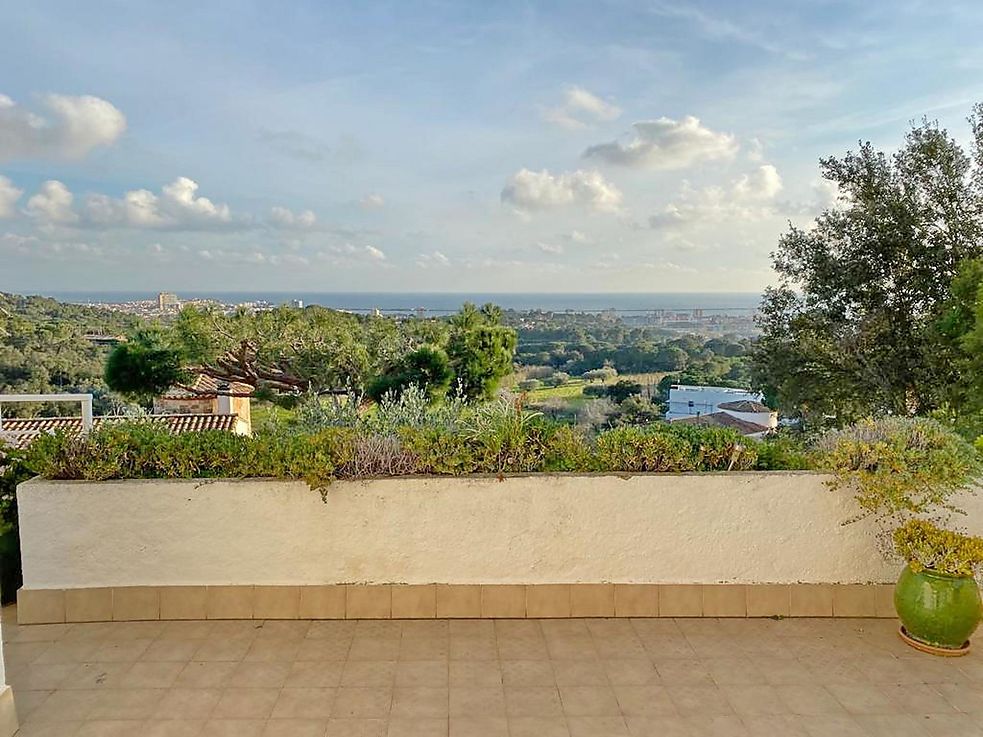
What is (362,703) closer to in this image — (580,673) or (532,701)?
(532,701)

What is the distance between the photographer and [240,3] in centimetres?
774

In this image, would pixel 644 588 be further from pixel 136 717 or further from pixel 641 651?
pixel 136 717

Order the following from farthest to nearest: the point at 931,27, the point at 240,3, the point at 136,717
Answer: the point at 931,27 → the point at 240,3 → the point at 136,717

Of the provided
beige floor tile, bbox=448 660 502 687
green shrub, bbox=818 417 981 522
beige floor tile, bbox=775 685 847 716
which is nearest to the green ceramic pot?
green shrub, bbox=818 417 981 522

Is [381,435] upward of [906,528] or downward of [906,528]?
upward

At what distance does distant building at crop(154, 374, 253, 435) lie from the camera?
1083 cm

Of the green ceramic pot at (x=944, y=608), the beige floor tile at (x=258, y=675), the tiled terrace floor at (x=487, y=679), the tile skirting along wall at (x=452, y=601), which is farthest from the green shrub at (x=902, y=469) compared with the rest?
the beige floor tile at (x=258, y=675)

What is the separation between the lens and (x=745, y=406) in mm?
12133

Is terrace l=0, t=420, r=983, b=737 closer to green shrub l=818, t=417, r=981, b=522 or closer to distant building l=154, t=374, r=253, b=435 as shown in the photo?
green shrub l=818, t=417, r=981, b=522

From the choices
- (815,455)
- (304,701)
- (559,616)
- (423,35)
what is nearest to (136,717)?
(304,701)

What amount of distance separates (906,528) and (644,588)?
1.42 m

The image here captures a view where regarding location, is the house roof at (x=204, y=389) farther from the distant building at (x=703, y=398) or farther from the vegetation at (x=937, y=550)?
the vegetation at (x=937, y=550)

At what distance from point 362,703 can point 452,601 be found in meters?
0.93

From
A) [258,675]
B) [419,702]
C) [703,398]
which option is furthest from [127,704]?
[703,398]
